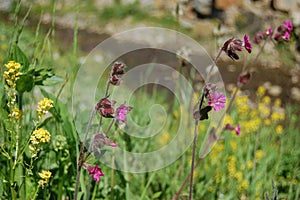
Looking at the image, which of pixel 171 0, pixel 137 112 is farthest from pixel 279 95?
pixel 171 0

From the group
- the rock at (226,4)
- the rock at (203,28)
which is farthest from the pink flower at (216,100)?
the rock at (226,4)

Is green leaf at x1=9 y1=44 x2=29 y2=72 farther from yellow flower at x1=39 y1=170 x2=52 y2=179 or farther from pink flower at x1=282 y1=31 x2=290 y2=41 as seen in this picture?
pink flower at x1=282 y1=31 x2=290 y2=41

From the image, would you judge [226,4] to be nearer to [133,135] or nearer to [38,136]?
[133,135]

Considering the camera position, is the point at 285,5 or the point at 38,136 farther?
the point at 285,5

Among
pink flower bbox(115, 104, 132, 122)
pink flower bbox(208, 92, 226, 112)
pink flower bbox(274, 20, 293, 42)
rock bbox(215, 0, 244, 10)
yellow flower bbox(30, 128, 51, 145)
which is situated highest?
rock bbox(215, 0, 244, 10)

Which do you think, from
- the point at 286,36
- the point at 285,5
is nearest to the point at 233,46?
the point at 286,36

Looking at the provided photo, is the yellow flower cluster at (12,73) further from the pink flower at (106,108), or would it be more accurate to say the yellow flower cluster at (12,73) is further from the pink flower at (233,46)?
the pink flower at (233,46)

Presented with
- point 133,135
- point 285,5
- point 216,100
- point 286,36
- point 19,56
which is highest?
point 285,5

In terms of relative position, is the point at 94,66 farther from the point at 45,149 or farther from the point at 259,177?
the point at 45,149

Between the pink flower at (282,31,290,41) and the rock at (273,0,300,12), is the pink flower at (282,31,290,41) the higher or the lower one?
the lower one

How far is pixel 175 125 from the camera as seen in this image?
305cm

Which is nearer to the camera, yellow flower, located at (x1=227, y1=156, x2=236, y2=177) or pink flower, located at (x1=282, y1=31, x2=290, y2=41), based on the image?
pink flower, located at (x1=282, y1=31, x2=290, y2=41)

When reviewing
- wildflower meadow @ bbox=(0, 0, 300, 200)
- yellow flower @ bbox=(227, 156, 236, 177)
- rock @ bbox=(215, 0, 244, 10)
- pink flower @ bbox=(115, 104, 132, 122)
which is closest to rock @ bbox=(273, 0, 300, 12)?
rock @ bbox=(215, 0, 244, 10)

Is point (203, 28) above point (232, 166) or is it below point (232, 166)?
above
